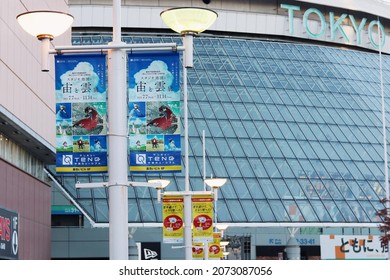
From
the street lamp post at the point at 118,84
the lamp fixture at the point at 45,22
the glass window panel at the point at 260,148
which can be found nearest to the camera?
the lamp fixture at the point at 45,22

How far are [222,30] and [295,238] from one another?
19.8 m

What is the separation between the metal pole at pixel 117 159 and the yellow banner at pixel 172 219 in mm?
19105

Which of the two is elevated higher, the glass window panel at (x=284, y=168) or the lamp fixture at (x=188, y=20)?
the glass window panel at (x=284, y=168)

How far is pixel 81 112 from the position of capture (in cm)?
1603

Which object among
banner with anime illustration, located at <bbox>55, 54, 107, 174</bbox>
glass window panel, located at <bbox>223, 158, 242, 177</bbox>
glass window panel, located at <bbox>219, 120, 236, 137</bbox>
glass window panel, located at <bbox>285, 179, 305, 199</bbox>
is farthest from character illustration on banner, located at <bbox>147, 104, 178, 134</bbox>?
glass window panel, located at <bbox>219, 120, 236, 137</bbox>

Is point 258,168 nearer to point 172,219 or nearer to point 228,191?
point 228,191

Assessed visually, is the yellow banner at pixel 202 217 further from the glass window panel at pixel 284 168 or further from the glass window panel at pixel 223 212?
the glass window panel at pixel 284 168

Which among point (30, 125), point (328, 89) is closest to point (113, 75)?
point (30, 125)

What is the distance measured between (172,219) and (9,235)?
5743 millimetres

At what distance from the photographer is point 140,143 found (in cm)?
1631

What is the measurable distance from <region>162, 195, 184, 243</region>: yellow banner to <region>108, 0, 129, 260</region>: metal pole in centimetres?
1910

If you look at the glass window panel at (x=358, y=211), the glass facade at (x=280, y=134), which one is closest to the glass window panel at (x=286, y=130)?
the glass facade at (x=280, y=134)

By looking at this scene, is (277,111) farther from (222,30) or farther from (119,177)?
(119,177)

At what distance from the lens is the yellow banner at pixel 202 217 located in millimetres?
36241
